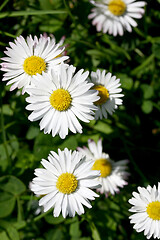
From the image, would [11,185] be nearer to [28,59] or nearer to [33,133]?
[33,133]

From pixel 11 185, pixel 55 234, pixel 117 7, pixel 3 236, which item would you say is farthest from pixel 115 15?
pixel 3 236

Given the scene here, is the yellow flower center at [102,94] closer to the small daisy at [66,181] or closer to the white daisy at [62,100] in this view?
the white daisy at [62,100]

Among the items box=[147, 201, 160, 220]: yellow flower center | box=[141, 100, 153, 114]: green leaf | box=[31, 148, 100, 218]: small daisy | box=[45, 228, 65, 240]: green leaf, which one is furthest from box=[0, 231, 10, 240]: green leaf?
box=[141, 100, 153, 114]: green leaf

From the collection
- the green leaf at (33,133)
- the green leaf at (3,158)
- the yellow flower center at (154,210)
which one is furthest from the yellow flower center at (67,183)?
the green leaf at (3,158)

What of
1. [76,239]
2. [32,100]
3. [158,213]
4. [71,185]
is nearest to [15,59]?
[32,100]

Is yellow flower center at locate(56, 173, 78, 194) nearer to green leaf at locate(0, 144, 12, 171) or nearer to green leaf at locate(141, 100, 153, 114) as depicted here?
green leaf at locate(0, 144, 12, 171)

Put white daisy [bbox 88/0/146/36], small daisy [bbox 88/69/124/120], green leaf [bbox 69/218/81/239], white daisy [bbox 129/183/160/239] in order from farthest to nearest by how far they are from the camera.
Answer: white daisy [bbox 88/0/146/36] < green leaf [bbox 69/218/81/239] < small daisy [bbox 88/69/124/120] < white daisy [bbox 129/183/160/239]
